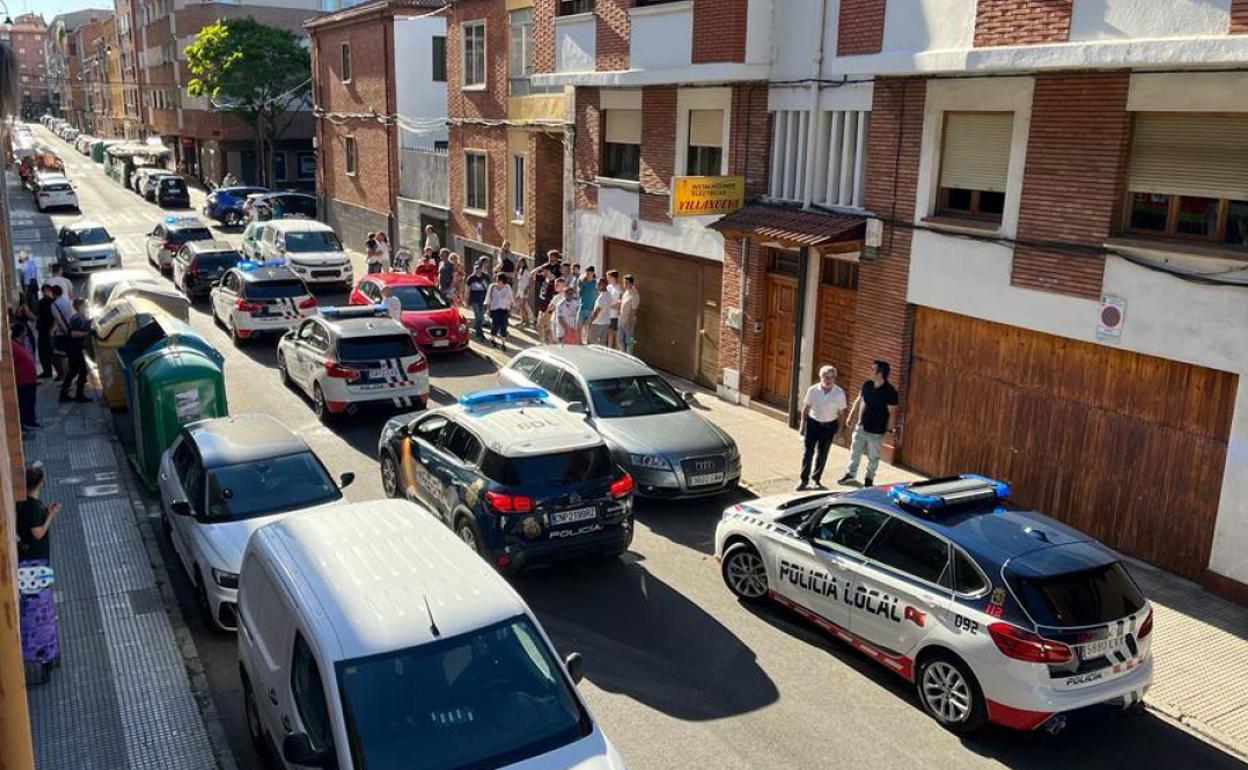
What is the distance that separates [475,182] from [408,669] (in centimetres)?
2331

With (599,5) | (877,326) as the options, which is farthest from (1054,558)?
(599,5)

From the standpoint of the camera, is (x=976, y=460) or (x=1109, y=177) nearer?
(x=1109, y=177)

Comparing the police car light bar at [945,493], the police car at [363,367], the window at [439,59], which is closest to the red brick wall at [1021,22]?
the police car light bar at [945,493]

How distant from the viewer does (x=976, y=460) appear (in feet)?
44.0

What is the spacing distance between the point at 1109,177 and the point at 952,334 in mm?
2965

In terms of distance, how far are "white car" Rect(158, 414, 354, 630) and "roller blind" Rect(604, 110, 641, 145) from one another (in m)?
11.0

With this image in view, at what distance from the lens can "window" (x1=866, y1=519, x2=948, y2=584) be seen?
26.9 ft

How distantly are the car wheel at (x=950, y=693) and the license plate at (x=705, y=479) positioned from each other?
180 inches

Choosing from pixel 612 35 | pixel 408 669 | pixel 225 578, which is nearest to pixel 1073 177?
pixel 408 669

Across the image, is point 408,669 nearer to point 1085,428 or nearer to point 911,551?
point 911,551

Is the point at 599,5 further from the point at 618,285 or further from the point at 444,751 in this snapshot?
the point at 444,751

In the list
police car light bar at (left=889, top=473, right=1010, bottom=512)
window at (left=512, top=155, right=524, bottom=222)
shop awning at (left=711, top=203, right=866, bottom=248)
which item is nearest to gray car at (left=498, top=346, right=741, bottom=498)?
shop awning at (left=711, top=203, right=866, bottom=248)

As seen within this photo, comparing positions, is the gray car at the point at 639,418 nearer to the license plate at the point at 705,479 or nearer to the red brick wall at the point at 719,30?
the license plate at the point at 705,479

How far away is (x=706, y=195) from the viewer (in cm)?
1670
